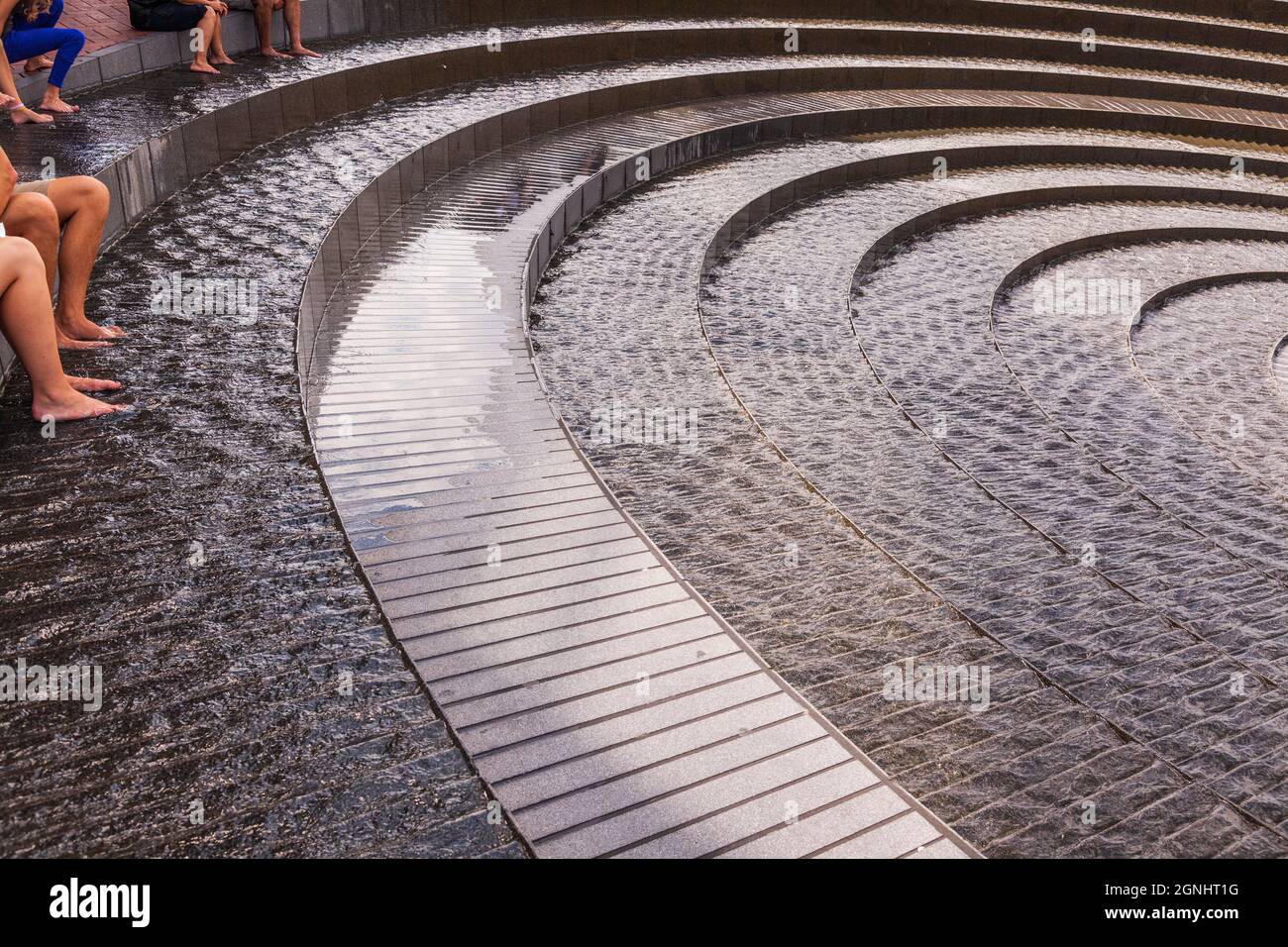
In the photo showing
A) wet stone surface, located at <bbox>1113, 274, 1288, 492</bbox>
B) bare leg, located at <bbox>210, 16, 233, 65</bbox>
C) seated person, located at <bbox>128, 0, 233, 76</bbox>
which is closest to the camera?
wet stone surface, located at <bbox>1113, 274, 1288, 492</bbox>

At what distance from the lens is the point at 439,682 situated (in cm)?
285

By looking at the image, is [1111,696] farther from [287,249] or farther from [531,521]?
[287,249]

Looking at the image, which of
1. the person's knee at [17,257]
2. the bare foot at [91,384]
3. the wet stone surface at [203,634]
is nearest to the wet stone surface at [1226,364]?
the wet stone surface at [203,634]

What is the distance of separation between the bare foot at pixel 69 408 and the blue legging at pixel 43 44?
11.2ft

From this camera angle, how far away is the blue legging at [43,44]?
5.82 metres

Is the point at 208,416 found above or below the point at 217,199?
below

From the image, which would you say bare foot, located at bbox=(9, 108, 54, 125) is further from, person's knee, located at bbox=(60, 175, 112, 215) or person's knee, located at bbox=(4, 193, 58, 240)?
person's knee, located at bbox=(4, 193, 58, 240)

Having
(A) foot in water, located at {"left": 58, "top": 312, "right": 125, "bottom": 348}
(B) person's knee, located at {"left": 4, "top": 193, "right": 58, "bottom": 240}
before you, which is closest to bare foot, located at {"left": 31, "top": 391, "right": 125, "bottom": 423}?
(A) foot in water, located at {"left": 58, "top": 312, "right": 125, "bottom": 348}

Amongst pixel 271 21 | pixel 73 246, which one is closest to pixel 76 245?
pixel 73 246

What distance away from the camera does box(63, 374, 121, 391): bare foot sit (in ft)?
11.5

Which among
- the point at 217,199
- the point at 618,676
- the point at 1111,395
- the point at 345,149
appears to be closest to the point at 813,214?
the point at 1111,395

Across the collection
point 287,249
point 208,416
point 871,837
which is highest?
point 287,249

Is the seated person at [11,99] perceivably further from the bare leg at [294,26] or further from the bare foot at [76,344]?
the bare leg at [294,26]

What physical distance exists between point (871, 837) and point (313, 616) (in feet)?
5.01
